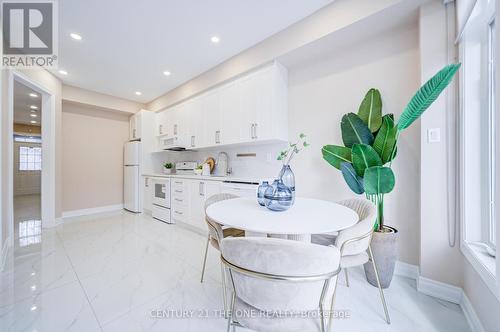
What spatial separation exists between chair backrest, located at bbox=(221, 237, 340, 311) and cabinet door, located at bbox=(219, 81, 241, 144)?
2.42 metres

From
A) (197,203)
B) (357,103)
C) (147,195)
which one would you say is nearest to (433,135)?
(357,103)

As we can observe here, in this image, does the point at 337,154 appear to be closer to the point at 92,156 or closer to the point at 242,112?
the point at 242,112

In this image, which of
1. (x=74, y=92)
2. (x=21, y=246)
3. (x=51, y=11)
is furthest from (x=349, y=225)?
(x=74, y=92)

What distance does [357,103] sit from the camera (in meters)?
2.34

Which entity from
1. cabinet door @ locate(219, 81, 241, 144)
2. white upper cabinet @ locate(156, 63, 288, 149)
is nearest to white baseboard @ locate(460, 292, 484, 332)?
white upper cabinet @ locate(156, 63, 288, 149)

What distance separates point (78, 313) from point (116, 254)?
1065 mm

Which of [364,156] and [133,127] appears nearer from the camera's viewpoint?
[364,156]

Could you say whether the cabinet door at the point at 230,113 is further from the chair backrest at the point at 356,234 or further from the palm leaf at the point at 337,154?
the chair backrest at the point at 356,234

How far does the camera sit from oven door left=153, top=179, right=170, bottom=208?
3969 mm

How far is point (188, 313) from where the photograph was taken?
151 centimetres

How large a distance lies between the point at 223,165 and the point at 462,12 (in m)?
3.24

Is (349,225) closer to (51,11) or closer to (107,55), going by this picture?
(51,11)

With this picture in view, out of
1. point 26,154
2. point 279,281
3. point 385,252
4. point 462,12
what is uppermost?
point 462,12

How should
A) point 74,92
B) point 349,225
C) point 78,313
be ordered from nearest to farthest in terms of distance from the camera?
point 349,225, point 78,313, point 74,92
